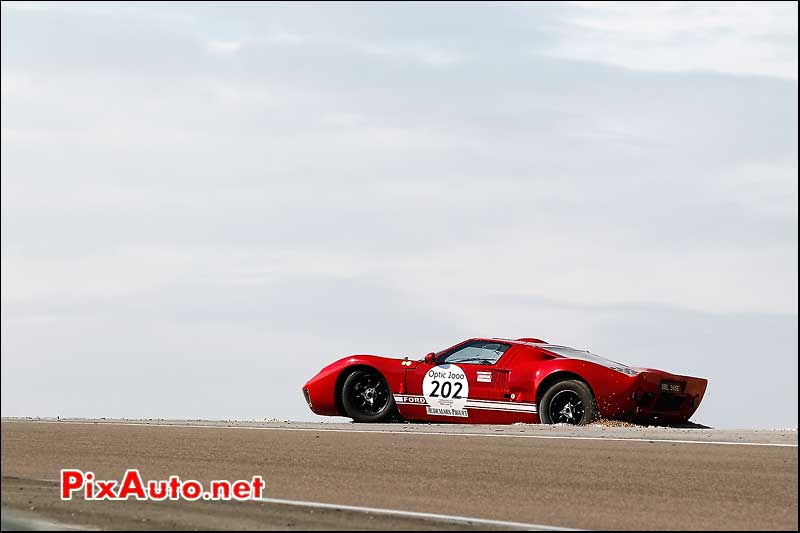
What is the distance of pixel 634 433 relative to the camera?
1550 centimetres

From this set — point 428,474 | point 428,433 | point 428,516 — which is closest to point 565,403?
point 428,433

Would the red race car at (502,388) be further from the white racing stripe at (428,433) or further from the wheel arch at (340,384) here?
the white racing stripe at (428,433)

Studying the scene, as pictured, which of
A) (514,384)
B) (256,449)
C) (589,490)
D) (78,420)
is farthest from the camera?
(78,420)

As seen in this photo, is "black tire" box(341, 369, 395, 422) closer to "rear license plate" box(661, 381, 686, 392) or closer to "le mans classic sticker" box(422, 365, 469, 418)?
"le mans classic sticker" box(422, 365, 469, 418)

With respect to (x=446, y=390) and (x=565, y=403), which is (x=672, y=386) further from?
(x=446, y=390)

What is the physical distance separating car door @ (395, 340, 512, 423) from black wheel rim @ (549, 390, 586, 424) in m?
0.85

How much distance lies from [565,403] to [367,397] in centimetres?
313

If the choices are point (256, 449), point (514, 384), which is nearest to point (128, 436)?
point (256, 449)

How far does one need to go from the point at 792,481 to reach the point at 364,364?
8148 millimetres

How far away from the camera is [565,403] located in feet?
57.3

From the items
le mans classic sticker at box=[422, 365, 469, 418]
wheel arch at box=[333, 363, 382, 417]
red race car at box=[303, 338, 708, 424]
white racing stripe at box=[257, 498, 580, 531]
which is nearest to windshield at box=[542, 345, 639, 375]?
red race car at box=[303, 338, 708, 424]

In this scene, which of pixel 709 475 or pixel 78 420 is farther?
pixel 78 420

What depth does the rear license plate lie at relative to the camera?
17453 millimetres

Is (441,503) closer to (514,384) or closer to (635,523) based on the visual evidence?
(635,523)
